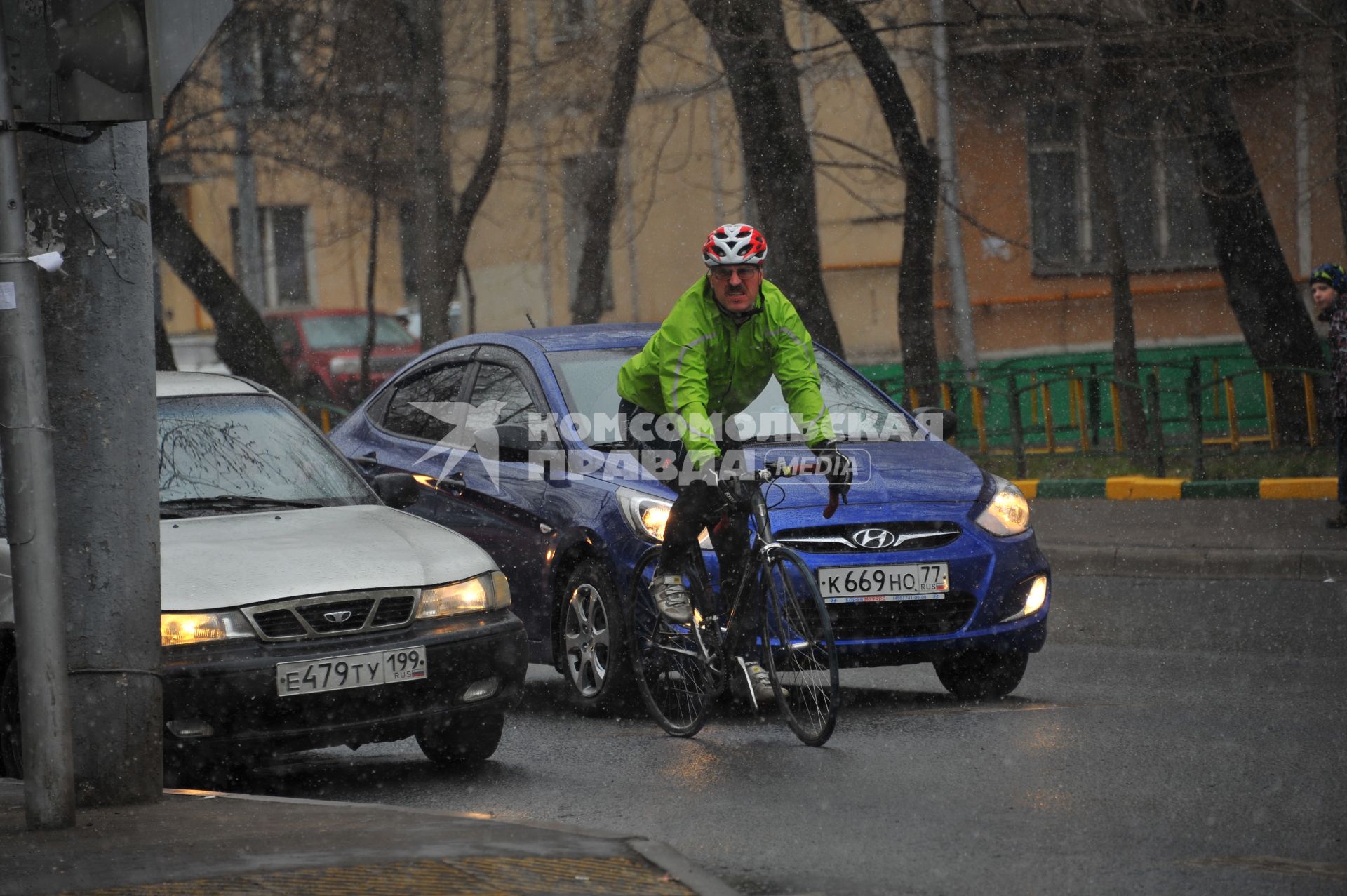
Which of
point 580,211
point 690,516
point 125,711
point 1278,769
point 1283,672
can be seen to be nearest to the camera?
point 125,711

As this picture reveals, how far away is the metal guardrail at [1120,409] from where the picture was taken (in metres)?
16.5

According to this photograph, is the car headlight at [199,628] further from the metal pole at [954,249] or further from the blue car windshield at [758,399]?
the metal pole at [954,249]

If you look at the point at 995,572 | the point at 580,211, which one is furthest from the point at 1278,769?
the point at 580,211

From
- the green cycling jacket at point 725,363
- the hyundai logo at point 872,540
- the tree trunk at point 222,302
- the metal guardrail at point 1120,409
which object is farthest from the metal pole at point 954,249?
the green cycling jacket at point 725,363

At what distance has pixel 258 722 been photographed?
650 centimetres

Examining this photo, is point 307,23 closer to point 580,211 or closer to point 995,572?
point 580,211

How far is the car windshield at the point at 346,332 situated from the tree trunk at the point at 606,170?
777cm

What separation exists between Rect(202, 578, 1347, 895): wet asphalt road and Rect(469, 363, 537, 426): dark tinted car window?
1287mm

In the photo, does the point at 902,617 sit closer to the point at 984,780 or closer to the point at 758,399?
the point at 984,780

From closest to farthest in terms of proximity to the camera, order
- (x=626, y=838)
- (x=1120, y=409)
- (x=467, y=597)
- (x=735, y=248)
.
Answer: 1. (x=626, y=838)
2. (x=467, y=597)
3. (x=735, y=248)
4. (x=1120, y=409)

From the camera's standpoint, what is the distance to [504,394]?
9305 millimetres

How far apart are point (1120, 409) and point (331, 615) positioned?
40.3ft

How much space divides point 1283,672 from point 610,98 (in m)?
15.7

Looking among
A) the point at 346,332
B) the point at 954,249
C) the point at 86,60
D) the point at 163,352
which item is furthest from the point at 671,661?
the point at 346,332
